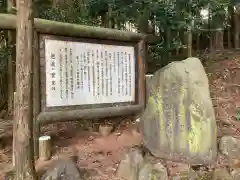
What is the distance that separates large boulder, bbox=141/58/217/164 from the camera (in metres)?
4.45

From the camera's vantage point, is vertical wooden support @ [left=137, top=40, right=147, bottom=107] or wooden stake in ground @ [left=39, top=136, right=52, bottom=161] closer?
wooden stake in ground @ [left=39, top=136, right=52, bottom=161]

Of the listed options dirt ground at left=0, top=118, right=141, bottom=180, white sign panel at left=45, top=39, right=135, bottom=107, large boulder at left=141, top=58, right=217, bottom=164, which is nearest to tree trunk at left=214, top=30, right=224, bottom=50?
dirt ground at left=0, top=118, right=141, bottom=180

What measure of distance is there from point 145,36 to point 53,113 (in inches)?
99.1

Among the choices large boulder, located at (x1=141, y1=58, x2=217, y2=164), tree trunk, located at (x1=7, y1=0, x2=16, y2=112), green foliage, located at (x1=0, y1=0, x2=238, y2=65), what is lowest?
large boulder, located at (x1=141, y1=58, x2=217, y2=164)

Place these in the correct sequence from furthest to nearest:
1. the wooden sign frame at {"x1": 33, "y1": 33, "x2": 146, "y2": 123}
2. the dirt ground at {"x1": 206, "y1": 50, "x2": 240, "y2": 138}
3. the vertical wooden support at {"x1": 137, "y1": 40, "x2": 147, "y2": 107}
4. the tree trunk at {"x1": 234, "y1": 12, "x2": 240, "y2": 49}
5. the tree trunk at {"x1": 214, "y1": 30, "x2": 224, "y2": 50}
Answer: the tree trunk at {"x1": 234, "y1": 12, "x2": 240, "y2": 49}
the tree trunk at {"x1": 214, "y1": 30, "x2": 224, "y2": 50}
the dirt ground at {"x1": 206, "y1": 50, "x2": 240, "y2": 138}
the vertical wooden support at {"x1": 137, "y1": 40, "x2": 147, "y2": 107}
the wooden sign frame at {"x1": 33, "y1": 33, "x2": 146, "y2": 123}

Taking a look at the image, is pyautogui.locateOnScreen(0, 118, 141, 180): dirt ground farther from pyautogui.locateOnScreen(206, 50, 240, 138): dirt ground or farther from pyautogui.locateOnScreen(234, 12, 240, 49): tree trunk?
pyautogui.locateOnScreen(234, 12, 240, 49): tree trunk

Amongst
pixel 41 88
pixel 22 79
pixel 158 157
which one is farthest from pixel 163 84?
pixel 22 79

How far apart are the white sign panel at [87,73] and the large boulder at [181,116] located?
2.15 feet

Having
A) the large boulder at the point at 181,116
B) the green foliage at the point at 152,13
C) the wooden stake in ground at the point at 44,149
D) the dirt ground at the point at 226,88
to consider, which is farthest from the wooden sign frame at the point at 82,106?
the dirt ground at the point at 226,88

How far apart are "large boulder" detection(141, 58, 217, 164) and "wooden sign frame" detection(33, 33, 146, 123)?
512 millimetres

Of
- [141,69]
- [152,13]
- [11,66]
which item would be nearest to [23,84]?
[141,69]

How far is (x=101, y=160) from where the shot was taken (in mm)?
4715

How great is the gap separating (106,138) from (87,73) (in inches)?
55.2

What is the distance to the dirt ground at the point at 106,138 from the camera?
4.52m
